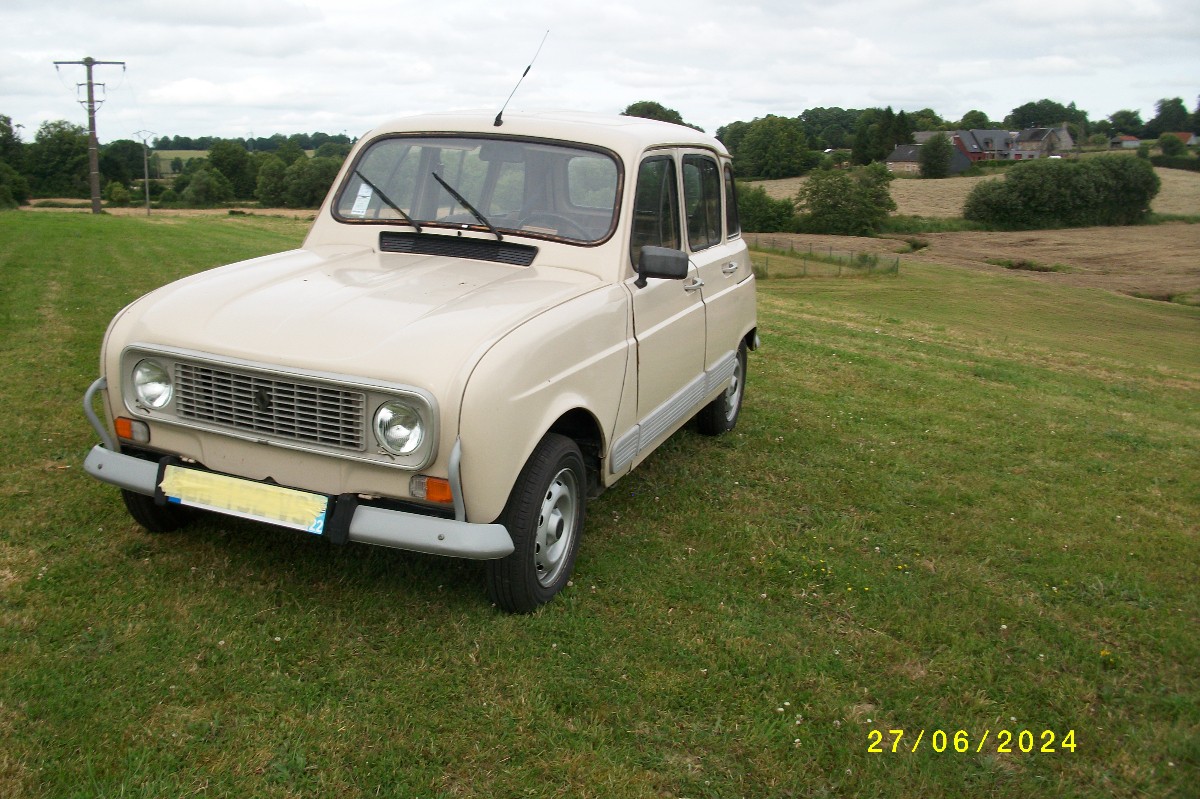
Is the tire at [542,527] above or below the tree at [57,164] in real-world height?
below

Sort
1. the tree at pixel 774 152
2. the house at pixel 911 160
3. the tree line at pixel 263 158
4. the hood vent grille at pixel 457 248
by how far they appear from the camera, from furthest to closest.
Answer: the house at pixel 911 160 < the tree at pixel 774 152 < the tree line at pixel 263 158 < the hood vent grille at pixel 457 248

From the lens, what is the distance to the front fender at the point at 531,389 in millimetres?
3426

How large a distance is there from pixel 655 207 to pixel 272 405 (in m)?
2.41

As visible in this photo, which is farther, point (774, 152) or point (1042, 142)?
point (1042, 142)

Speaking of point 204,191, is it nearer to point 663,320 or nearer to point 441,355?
point 663,320

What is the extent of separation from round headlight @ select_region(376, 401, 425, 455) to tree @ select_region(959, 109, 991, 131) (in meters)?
151

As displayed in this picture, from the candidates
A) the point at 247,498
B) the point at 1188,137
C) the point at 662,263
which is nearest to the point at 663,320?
the point at 662,263

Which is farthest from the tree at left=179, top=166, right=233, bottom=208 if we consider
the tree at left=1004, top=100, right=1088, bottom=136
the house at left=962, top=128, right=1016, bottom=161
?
the tree at left=1004, top=100, right=1088, bottom=136

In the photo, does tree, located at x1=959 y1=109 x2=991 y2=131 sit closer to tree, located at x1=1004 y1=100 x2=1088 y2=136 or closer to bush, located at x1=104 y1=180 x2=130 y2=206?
tree, located at x1=1004 y1=100 x2=1088 y2=136

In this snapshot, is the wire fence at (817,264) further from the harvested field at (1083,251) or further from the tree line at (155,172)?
the tree line at (155,172)

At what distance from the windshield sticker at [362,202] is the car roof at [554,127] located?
0.38 m

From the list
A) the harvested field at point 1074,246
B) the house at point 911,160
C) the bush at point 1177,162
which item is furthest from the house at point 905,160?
the bush at point 1177,162

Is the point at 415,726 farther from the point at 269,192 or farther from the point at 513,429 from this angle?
the point at 269,192

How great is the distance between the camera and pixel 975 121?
142 m
